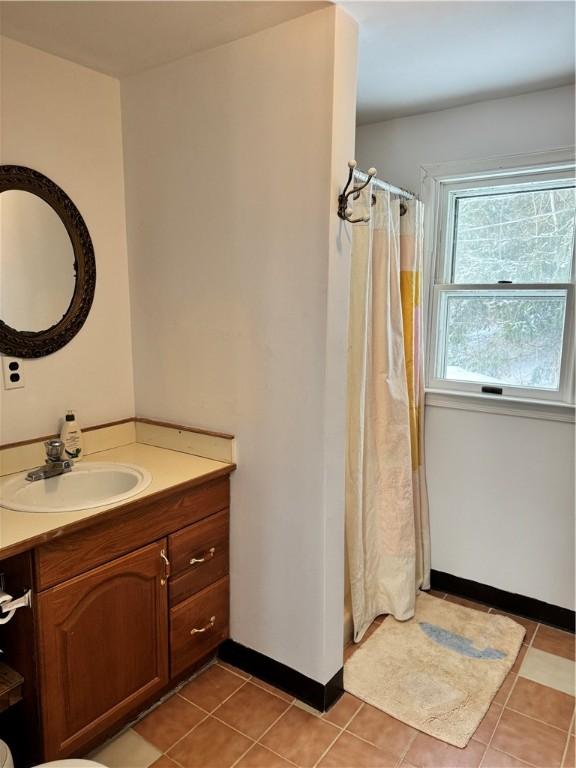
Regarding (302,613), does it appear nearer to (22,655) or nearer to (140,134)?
(22,655)

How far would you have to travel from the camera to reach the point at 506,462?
2375 millimetres

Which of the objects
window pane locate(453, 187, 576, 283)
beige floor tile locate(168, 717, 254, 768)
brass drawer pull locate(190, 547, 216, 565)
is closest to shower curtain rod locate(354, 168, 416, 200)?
window pane locate(453, 187, 576, 283)

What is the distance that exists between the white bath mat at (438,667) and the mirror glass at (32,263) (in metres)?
1.76

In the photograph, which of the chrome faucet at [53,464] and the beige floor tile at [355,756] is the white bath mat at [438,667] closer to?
the beige floor tile at [355,756]

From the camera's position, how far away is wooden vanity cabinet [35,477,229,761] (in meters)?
1.46

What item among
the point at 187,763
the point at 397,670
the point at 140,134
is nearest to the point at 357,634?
the point at 397,670

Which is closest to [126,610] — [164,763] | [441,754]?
[164,763]

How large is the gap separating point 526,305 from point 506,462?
0.70m

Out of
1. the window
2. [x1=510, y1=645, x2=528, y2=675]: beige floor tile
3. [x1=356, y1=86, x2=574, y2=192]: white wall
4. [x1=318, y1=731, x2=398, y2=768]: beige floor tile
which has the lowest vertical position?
[x1=318, y1=731, x2=398, y2=768]: beige floor tile

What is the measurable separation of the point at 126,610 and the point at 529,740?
1.38 meters

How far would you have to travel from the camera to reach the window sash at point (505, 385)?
7.32 ft

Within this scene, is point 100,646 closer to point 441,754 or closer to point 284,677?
point 284,677

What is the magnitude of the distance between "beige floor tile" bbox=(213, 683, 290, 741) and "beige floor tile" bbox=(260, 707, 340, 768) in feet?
0.11

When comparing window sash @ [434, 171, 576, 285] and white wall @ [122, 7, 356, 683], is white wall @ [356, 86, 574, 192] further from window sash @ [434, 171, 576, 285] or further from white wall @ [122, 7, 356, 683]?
white wall @ [122, 7, 356, 683]
